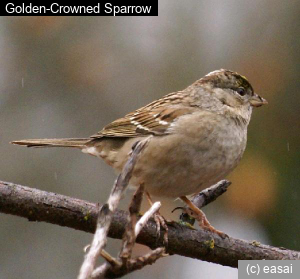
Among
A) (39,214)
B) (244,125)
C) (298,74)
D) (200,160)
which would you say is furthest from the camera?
(298,74)

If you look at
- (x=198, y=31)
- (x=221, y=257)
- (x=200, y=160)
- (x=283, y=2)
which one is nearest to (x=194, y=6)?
(x=198, y=31)

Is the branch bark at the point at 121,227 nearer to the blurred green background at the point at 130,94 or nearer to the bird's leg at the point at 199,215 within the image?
the bird's leg at the point at 199,215

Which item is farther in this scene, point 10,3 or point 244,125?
point 10,3

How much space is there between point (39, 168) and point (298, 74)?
198 cm

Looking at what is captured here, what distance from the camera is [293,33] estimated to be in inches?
179

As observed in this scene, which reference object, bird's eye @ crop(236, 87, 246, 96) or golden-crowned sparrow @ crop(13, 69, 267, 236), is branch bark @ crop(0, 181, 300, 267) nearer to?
golden-crowned sparrow @ crop(13, 69, 267, 236)

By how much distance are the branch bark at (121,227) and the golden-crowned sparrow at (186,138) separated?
18.3 inches

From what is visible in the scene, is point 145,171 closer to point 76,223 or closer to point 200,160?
point 200,160

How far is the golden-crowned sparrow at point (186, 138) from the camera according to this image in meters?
3.36

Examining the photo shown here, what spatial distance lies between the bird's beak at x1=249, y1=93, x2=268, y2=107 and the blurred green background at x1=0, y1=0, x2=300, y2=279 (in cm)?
20

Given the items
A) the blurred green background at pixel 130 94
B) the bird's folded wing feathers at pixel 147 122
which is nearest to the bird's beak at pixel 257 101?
the blurred green background at pixel 130 94

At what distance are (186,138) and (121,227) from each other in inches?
39.3

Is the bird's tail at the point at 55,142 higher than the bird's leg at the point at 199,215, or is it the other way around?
the bird's tail at the point at 55,142

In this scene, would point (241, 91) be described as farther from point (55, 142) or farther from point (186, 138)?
point (55, 142)
